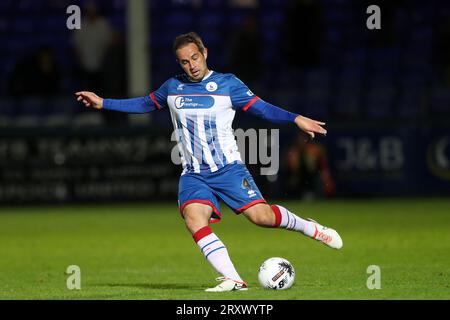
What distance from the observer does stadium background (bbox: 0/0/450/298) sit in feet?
60.9

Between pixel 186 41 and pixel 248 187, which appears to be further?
pixel 248 187

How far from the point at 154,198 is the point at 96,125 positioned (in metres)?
1.65

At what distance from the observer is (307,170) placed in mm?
18734

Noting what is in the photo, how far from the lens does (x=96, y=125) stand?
19047 millimetres

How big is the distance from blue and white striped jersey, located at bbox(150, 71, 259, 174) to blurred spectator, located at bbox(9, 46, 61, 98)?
38.4 ft

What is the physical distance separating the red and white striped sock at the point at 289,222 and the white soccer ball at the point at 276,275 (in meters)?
0.36

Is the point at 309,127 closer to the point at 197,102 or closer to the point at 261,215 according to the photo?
the point at 261,215

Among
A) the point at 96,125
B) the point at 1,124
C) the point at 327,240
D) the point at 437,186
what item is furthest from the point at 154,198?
the point at 327,240

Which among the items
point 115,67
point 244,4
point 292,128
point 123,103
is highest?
point 244,4

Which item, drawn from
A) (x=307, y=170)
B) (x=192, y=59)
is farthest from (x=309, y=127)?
(x=307, y=170)

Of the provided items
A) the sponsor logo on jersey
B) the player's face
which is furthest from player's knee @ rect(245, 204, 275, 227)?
the player's face

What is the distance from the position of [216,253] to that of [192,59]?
1508 millimetres

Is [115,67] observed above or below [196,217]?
above

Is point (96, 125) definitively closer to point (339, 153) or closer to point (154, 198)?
point (154, 198)
